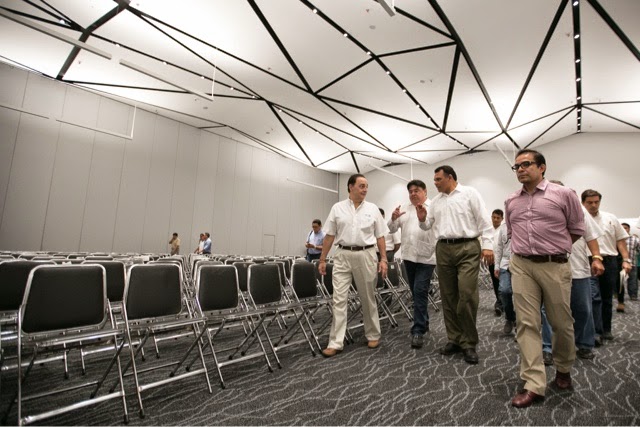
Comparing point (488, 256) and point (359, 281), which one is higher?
point (488, 256)

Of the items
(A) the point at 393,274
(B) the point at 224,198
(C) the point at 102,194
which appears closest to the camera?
(A) the point at 393,274

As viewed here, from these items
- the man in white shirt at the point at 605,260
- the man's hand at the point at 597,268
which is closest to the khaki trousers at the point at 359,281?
the man's hand at the point at 597,268

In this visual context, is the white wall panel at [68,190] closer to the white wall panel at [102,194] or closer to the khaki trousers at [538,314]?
the white wall panel at [102,194]

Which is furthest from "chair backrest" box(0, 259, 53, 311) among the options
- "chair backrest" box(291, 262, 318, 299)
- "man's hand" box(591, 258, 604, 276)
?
"man's hand" box(591, 258, 604, 276)

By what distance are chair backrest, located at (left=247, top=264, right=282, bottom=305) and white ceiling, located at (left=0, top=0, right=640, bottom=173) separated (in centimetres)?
416

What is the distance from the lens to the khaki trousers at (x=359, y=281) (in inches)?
119

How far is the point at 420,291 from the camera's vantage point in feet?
10.8

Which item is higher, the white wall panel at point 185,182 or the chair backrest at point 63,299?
the white wall panel at point 185,182

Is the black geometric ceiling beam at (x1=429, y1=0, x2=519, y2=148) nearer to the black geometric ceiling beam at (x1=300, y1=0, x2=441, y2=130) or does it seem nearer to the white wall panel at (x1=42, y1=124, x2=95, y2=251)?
the black geometric ceiling beam at (x1=300, y1=0, x2=441, y2=130)

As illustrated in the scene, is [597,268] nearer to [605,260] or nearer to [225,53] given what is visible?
[605,260]

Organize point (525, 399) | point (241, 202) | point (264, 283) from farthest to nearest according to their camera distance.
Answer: point (241, 202) < point (264, 283) < point (525, 399)

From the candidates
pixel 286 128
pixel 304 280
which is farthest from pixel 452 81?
pixel 304 280

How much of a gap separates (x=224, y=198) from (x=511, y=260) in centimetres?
1125

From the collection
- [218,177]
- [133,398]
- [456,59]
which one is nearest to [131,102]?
[218,177]
